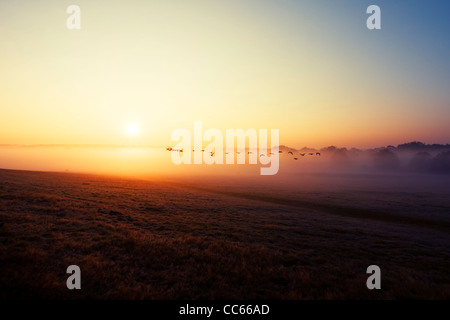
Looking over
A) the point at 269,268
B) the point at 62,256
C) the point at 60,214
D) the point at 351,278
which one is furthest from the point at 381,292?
the point at 60,214

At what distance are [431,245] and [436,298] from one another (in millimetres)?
10806

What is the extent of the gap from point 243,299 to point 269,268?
9.38ft

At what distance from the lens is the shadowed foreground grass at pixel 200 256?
8.46 metres

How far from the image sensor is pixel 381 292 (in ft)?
29.4

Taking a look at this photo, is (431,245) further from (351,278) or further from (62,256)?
(62,256)

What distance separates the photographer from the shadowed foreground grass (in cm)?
846

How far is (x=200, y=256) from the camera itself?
459 inches

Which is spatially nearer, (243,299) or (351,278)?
(243,299)
